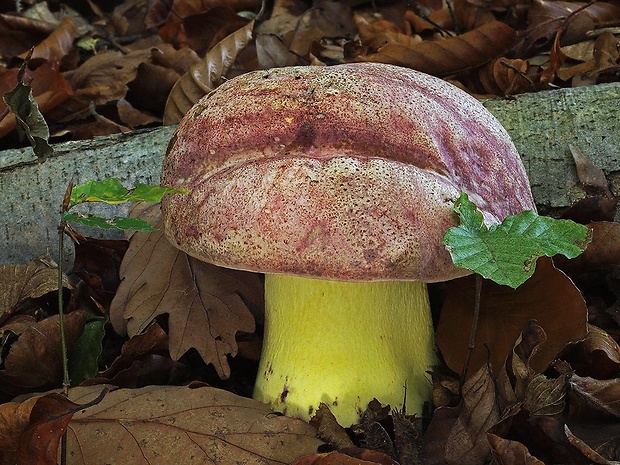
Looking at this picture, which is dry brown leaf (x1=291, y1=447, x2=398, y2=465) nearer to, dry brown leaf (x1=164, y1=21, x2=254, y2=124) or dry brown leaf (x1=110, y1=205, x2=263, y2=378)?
dry brown leaf (x1=110, y1=205, x2=263, y2=378)

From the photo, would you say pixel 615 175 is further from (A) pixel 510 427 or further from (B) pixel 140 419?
(B) pixel 140 419

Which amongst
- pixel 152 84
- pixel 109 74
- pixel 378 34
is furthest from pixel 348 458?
pixel 378 34

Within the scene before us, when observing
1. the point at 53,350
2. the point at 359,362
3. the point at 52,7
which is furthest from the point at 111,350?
the point at 52,7

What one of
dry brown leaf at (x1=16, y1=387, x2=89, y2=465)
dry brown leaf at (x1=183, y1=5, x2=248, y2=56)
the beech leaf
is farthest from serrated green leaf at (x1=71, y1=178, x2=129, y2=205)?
dry brown leaf at (x1=183, y1=5, x2=248, y2=56)

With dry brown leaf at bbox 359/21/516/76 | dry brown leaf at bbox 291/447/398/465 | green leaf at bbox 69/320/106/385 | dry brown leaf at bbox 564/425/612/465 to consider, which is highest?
dry brown leaf at bbox 359/21/516/76

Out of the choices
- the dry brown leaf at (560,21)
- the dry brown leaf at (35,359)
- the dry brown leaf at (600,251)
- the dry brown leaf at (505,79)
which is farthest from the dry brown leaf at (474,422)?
the dry brown leaf at (560,21)

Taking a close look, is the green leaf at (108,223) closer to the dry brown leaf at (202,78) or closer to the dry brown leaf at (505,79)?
the dry brown leaf at (202,78)
